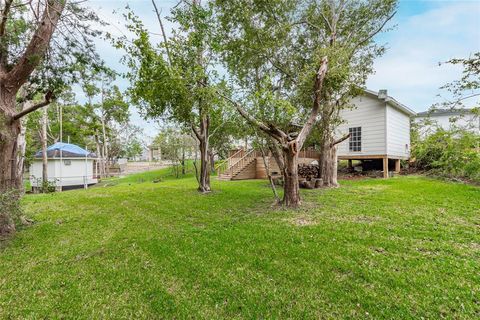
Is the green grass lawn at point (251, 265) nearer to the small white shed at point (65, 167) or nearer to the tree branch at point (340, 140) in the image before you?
the tree branch at point (340, 140)

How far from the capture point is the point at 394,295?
9.02 feet

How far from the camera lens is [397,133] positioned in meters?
14.6

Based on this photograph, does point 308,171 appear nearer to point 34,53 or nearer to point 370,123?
point 370,123

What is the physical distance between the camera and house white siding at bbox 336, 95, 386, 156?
13680mm

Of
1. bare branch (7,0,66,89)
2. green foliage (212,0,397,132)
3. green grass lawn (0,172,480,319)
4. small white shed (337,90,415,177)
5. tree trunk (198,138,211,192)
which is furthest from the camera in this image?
small white shed (337,90,415,177)

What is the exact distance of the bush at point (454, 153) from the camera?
34.6 feet

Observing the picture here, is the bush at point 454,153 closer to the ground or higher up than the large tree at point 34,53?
closer to the ground

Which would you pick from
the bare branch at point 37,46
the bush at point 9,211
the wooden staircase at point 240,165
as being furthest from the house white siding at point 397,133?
the bush at point 9,211

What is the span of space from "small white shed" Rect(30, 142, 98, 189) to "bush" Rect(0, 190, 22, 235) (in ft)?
54.3

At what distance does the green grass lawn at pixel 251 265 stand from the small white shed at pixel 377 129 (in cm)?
779

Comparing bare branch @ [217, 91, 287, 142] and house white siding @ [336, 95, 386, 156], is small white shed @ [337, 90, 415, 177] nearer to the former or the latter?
house white siding @ [336, 95, 386, 156]

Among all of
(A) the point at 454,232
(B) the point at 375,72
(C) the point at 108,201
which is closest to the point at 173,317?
(A) the point at 454,232

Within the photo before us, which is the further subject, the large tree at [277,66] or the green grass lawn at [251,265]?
the large tree at [277,66]

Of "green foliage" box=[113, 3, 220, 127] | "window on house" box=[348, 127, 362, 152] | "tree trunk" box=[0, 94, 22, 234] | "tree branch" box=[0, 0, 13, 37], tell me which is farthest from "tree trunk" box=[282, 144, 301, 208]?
"window on house" box=[348, 127, 362, 152]
